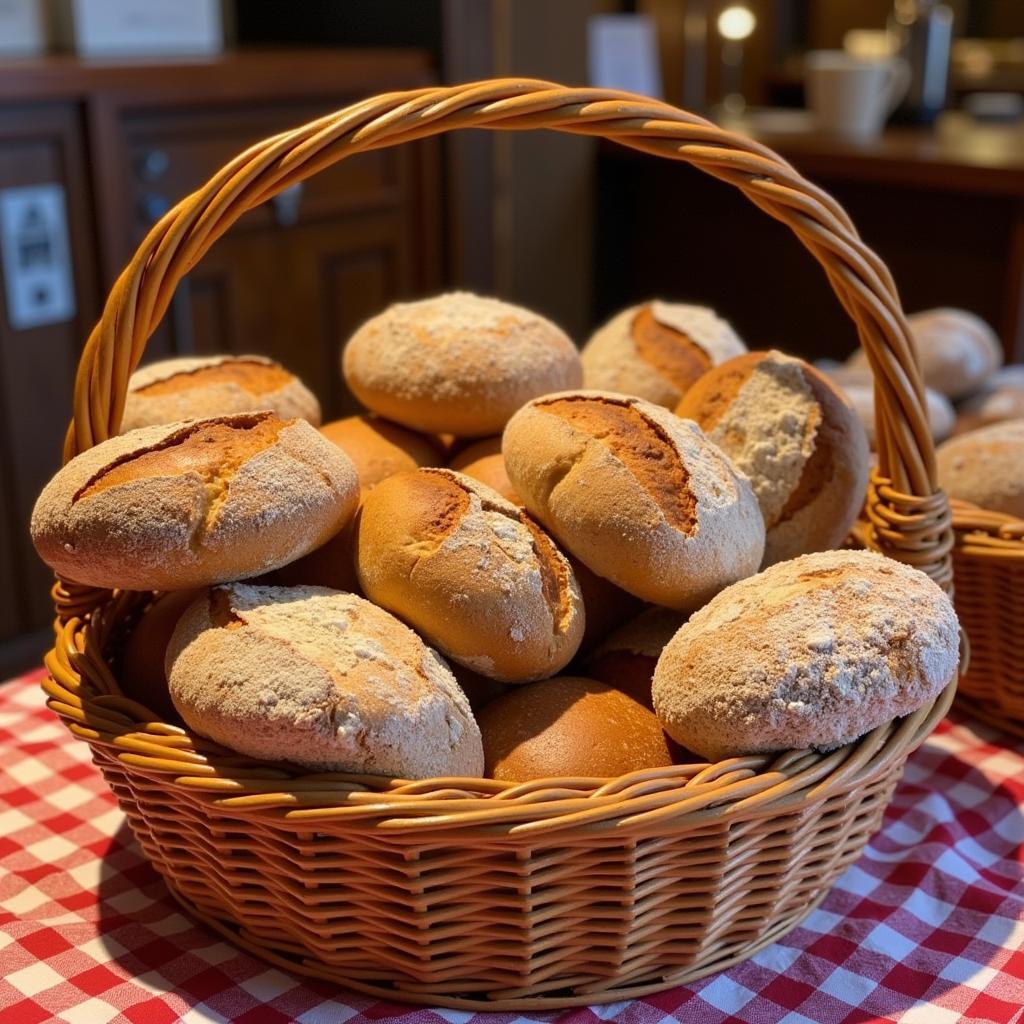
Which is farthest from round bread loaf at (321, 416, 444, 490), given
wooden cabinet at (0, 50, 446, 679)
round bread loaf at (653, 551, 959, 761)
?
wooden cabinet at (0, 50, 446, 679)

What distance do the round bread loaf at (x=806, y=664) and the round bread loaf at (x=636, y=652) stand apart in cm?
9

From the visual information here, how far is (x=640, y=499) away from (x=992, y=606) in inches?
16.6

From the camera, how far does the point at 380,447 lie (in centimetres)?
104

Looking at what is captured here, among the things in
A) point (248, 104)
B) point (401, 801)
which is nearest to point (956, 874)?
point (401, 801)

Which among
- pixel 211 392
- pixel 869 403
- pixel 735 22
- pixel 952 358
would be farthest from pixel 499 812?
pixel 735 22

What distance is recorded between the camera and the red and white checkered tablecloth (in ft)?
2.47

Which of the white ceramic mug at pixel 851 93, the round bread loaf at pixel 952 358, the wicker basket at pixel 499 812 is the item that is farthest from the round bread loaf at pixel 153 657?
the white ceramic mug at pixel 851 93

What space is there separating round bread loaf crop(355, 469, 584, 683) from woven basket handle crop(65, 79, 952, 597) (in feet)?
0.73

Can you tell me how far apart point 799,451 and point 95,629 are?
0.59 m

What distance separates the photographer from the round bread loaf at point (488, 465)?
0.96 metres

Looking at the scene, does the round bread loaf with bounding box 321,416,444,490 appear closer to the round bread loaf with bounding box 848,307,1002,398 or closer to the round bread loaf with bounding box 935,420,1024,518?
the round bread loaf with bounding box 935,420,1024,518

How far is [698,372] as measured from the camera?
3.77 ft

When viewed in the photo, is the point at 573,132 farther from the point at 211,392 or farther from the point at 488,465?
the point at 211,392

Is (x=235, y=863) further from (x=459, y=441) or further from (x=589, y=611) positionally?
(x=459, y=441)
